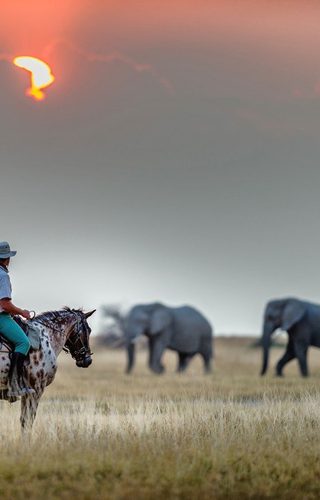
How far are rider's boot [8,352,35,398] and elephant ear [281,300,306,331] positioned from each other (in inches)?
974

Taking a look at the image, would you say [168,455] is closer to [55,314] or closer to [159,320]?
[55,314]

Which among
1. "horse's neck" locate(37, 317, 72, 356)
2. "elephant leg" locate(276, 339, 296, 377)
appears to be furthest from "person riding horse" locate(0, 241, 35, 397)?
"elephant leg" locate(276, 339, 296, 377)

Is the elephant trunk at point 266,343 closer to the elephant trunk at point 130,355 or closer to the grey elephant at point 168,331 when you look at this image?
the grey elephant at point 168,331

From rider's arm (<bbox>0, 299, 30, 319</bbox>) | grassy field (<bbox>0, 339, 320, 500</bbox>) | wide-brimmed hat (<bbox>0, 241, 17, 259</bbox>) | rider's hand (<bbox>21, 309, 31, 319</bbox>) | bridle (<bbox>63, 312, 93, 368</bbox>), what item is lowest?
grassy field (<bbox>0, 339, 320, 500</bbox>)

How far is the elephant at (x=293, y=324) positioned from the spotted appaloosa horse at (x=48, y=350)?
2327cm

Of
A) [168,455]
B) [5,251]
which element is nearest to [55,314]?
[5,251]

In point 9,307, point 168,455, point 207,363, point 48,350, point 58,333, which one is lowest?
point 168,455

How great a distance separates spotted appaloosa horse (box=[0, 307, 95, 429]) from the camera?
15578 millimetres

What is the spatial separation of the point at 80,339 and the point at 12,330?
1.55m

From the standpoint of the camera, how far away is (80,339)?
16.6m

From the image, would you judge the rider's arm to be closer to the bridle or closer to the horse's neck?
the horse's neck

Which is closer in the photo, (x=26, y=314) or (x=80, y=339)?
(x=26, y=314)

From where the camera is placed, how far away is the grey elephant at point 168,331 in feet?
148

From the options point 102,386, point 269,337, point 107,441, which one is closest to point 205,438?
point 107,441
